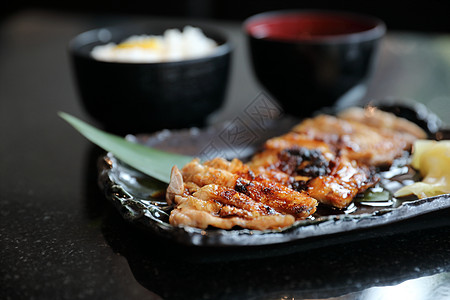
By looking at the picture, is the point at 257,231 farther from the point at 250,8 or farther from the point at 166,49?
the point at 250,8

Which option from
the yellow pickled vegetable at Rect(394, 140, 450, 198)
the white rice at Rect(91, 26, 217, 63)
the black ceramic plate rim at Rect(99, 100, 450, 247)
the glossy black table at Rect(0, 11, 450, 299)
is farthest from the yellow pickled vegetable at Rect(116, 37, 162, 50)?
the yellow pickled vegetable at Rect(394, 140, 450, 198)

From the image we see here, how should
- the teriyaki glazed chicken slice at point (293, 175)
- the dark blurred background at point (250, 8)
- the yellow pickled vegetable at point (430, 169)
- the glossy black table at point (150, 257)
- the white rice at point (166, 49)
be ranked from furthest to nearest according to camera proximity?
the dark blurred background at point (250, 8)
the white rice at point (166, 49)
the yellow pickled vegetable at point (430, 169)
the teriyaki glazed chicken slice at point (293, 175)
the glossy black table at point (150, 257)

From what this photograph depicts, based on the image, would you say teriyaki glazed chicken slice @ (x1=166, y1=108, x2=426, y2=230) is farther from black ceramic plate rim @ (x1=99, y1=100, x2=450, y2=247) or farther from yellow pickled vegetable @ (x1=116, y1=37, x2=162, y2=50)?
yellow pickled vegetable @ (x1=116, y1=37, x2=162, y2=50)

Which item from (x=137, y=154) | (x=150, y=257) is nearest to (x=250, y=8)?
(x=137, y=154)

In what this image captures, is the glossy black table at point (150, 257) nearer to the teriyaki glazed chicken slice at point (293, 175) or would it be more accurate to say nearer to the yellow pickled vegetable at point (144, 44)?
the teriyaki glazed chicken slice at point (293, 175)

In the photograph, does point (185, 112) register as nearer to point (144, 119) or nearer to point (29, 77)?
point (144, 119)

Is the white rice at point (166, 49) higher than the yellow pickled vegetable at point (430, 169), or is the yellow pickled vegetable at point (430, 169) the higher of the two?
the white rice at point (166, 49)

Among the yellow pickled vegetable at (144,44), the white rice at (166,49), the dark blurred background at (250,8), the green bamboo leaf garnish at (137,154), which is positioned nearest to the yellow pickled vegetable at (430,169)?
the green bamboo leaf garnish at (137,154)
